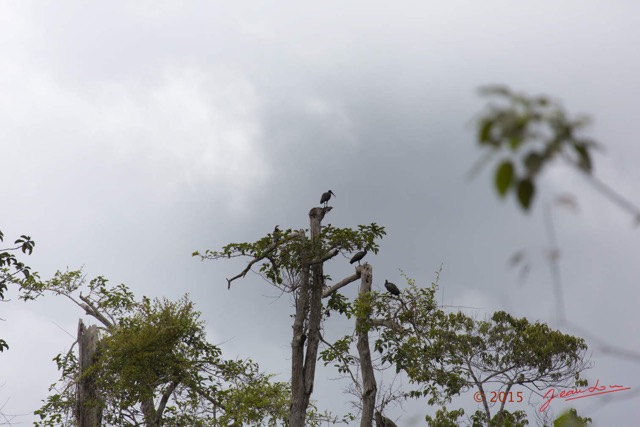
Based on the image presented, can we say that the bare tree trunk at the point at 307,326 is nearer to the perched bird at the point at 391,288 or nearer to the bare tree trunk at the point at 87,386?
the perched bird at the point at 391,288

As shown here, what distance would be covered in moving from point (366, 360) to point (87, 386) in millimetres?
6248

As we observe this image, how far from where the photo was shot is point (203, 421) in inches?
683

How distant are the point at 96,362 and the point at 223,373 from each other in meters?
2.80

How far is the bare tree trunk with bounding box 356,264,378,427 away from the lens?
14.9 m

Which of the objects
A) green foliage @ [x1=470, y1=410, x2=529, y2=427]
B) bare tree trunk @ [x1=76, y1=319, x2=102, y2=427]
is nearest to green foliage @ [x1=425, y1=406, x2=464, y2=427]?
green foliage @ [x1=470, y1=410, x2=529, y2=427]

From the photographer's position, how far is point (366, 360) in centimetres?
1513

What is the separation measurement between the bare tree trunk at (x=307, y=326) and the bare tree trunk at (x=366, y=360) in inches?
42.8

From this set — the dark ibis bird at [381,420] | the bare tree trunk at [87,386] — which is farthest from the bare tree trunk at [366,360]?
the bare tree trunk at [87,386]

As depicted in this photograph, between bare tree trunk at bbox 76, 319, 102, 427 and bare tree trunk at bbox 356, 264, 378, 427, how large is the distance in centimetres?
583

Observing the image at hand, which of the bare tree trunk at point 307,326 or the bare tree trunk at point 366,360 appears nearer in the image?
the bare tree trunk at point 307,326

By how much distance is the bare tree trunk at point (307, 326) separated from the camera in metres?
14.0

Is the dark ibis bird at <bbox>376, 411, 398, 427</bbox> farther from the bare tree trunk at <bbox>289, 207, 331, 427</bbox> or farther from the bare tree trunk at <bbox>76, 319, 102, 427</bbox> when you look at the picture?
the bare tree trunk at <bbox>76, 319, 102, 427</bbox>

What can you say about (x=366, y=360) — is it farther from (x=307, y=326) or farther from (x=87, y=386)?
(x=87, y=386)

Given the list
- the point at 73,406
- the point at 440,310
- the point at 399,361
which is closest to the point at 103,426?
the point at 73,406
